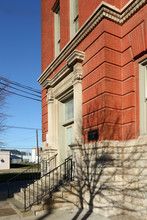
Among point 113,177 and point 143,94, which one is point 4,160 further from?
point 143,94

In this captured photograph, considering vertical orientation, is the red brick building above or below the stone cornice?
below

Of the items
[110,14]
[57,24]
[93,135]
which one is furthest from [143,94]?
[57,24]

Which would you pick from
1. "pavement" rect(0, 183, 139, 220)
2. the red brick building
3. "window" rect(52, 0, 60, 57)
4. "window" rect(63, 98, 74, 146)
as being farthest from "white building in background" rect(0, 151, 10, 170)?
the red brick building

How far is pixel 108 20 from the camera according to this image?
6.52 metres

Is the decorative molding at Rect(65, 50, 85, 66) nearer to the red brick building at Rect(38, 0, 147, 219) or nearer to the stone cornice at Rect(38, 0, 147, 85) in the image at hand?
the red brick building at Rect(38, 0, 147, 219)

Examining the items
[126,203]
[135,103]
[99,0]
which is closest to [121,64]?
[135,103]

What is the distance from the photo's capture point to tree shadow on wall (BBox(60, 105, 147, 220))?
18.2ft

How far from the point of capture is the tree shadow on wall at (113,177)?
555 cm

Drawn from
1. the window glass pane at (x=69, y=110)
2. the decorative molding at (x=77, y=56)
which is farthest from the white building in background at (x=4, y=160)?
the decorative molding at (x=77, y=56)

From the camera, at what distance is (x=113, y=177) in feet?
19.4

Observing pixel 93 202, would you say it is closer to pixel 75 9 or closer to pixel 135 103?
pixel 135 103

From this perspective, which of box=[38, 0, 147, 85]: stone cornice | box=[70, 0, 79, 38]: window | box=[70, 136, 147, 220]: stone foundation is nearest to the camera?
box=[70, 136, 147, 220]: stone foundation

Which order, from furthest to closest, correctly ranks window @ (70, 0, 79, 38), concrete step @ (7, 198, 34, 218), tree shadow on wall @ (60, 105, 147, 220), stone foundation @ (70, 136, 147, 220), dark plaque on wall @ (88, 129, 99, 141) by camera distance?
window @ (70, 0, 79, 38) < dark plaque on wall @ (88, 129, 99, 141) < concrete step @ (7, 198, 34, 218) < tree shadow on wall @ (60, 105, 147, 220) < stone foundation @ (70, 136, 147, 220)

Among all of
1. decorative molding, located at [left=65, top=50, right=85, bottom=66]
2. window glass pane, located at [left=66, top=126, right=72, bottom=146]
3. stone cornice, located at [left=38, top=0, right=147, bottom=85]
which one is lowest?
window glass pane, located at [left=66, top=126, right=72, bottom=146]
